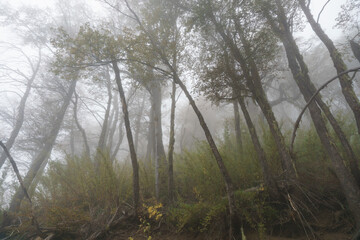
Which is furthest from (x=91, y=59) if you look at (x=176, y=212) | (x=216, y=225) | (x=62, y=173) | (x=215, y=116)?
(x=215, y=116)

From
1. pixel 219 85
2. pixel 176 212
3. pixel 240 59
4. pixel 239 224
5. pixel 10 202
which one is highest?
pixel 240 59

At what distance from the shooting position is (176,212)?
2.74 metres

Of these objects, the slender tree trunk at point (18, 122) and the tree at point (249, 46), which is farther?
the slender tree trunk at point (18, 122)

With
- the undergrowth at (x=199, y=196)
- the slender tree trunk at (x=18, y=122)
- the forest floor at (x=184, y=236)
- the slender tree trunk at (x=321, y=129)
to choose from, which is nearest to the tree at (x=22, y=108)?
the slender tree trunk at (x=18, y=122)

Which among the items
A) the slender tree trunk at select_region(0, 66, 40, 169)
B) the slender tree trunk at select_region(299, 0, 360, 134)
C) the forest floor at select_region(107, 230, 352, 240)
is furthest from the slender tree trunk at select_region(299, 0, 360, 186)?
the slender tree trunk at select_region(0, 66, 40, 169)

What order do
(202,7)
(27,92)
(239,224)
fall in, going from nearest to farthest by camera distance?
1. (239,224)
2. (202,7)
3. (27,92)

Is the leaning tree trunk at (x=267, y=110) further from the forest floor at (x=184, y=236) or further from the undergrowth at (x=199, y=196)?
the forest floor at (x=184, y=236)

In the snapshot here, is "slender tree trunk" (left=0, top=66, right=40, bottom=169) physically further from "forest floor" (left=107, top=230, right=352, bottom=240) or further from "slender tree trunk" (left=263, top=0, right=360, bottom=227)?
"slender tree trunk" (left=263, top=0, right=360, bottom=227)

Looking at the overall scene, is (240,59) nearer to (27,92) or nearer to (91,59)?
(91,59)

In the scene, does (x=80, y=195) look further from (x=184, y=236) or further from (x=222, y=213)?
(x=222, y=213)

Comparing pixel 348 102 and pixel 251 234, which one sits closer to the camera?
pixel 251 234

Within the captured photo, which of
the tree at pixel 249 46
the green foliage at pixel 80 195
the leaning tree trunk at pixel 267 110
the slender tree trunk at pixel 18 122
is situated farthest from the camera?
the slender tree trunk at pixel 18 122

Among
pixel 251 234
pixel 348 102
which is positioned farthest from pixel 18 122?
pixel 348 102

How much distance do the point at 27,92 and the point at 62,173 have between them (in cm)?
1161
